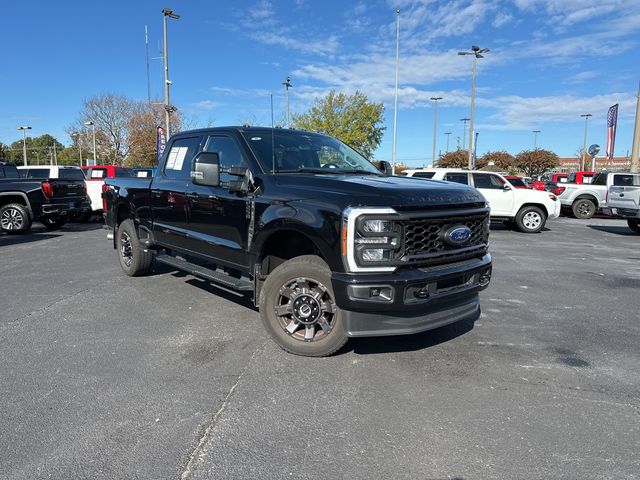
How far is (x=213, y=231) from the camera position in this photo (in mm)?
5020

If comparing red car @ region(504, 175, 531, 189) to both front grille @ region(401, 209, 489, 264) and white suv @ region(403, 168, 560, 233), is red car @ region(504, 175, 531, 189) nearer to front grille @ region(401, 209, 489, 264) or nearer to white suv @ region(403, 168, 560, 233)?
white suv @ region(403, 168, 560, 233)

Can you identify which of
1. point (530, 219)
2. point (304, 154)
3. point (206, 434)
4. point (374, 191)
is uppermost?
point (304, 154)

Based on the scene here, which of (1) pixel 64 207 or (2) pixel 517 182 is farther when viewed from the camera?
(2) pixel 517 182

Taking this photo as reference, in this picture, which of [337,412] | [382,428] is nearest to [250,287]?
[337,412]

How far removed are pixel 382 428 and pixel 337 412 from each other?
0.34m

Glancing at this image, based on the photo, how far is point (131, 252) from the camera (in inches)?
273

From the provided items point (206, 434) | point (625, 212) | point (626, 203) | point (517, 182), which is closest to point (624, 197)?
point (626, 203)

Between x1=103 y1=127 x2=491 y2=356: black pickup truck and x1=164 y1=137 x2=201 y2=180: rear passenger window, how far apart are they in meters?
0.08

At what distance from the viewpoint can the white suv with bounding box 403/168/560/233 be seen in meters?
14.1

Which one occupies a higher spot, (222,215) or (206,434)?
(222,215)

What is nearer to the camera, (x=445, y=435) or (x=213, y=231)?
(x=445, y=435)

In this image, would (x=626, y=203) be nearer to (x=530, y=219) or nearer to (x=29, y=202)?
(x=530, y=219)

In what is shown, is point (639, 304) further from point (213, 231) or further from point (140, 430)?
point (140, 430)

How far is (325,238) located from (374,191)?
528mm
